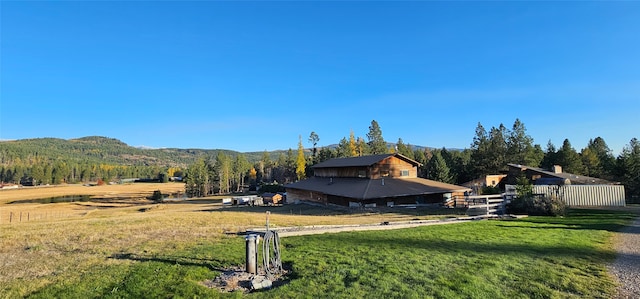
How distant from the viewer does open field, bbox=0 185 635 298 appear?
7.48 metres

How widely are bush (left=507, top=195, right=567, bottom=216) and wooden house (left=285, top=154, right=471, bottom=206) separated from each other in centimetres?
1002

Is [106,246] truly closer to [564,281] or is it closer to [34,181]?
[564,281]

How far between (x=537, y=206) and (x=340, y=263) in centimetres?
1922

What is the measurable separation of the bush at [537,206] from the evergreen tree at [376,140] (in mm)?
60447

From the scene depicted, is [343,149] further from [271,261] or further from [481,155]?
[271,261]

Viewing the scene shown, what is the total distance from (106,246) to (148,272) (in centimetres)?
554

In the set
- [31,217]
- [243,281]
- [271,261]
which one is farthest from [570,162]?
[31,217]

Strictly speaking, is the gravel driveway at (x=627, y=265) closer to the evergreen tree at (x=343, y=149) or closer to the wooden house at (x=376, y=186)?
the wooden house at (x=376, y=186)

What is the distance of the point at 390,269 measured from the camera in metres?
8.82

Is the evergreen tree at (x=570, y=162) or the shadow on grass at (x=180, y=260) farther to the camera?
the evergreen tree at (x=570, y=162)

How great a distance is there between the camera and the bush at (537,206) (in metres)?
22.2

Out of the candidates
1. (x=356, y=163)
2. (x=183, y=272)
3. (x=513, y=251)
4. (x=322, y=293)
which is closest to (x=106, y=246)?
(x=183, y=272)

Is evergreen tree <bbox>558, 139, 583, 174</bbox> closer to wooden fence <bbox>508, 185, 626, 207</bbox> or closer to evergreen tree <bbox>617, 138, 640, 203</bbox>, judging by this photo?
evergreen tree <bbox>617, 138, 640, 203</bbox>

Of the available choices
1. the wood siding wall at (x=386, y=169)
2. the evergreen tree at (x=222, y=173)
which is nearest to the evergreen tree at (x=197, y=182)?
the evergreen tree at (x=222, y=173)
